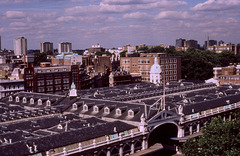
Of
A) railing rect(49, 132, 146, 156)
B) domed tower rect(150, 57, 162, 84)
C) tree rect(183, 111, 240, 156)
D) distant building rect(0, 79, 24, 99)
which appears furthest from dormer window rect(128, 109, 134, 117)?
domed tower rect(150, 57, 162, 84)

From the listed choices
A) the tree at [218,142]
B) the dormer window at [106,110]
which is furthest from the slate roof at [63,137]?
the tree at [218,142]

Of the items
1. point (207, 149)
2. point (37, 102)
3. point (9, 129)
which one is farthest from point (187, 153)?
point (37, 102)

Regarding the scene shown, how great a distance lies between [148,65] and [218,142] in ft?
430

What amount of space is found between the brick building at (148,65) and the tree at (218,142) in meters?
125

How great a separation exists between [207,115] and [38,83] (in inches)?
2835

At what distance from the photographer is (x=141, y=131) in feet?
240

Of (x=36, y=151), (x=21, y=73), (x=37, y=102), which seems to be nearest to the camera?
(x=36, y=151)

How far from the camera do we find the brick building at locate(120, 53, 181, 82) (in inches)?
7421

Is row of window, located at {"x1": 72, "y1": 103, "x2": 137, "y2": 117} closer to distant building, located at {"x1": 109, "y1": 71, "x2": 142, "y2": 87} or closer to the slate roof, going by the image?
the slate roof

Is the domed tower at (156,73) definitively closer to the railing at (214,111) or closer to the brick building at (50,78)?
the brick building at (50,78)

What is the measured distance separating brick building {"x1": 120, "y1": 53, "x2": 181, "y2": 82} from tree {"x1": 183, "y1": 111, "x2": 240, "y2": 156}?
125 m

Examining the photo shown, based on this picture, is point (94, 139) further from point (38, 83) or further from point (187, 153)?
point (38, 83)

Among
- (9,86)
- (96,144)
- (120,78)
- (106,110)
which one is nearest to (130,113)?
(106,110)

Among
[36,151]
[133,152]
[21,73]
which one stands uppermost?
[21,73]
